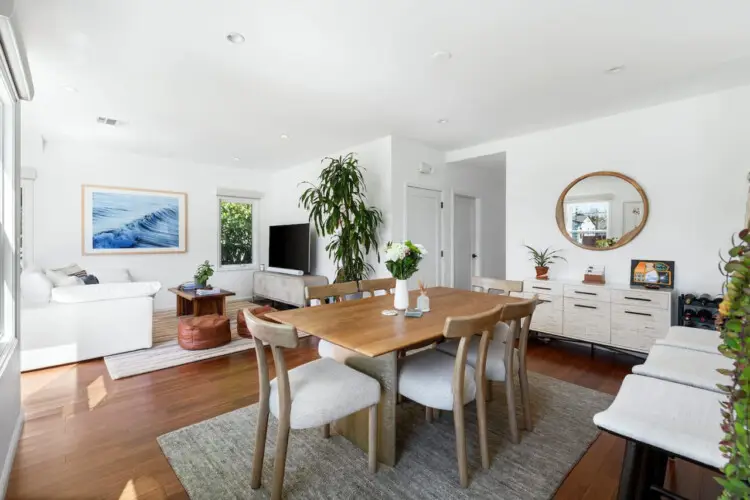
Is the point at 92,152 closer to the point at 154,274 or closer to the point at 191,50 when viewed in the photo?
the point at 154,274

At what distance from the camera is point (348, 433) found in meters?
2.07

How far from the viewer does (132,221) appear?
5.55 meters

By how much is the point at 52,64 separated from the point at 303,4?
2.15 metres

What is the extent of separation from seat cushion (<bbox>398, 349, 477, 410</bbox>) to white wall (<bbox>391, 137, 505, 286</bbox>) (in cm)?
273

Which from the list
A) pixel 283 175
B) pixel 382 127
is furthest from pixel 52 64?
pixel 283 175

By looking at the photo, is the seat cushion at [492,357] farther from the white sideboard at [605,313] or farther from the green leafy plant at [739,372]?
the white sideboard at [605,313]

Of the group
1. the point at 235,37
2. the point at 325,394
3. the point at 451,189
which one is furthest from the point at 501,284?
the point at 451,189

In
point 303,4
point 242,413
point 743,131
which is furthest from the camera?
point 743,131

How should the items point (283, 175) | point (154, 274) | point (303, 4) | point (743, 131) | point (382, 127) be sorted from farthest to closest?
point (283, 175) → point (154, 274) → point (382, 127) → point (743, 131) → point (303, 4)


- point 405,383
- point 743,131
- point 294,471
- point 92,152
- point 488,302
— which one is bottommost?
point 294,471

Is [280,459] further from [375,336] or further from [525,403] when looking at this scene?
[525,403]

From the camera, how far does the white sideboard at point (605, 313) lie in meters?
3.16

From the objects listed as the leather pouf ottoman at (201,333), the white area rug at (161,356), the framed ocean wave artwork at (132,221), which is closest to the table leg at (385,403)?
the white area rug at (161,356)

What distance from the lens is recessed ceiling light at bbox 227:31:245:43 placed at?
2302 mm
